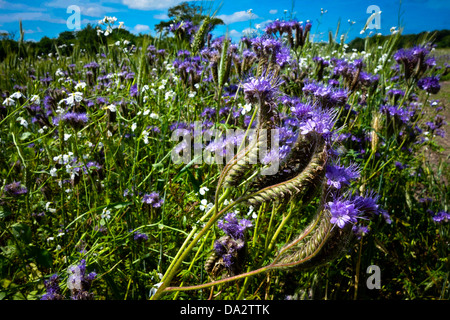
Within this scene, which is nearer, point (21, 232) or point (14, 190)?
point (21, 232)

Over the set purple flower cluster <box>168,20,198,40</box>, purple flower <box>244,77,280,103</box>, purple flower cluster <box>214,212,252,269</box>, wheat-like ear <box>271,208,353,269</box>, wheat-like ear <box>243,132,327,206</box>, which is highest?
purple flower cluster <box>168,20,198,40</box>

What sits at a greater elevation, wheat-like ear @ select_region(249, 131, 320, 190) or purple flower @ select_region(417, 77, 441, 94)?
purple flower @ select_region(417, 77, 441, 94)

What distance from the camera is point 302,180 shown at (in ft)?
2.51

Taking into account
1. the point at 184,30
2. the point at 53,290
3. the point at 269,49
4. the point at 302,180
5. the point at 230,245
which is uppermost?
the point at 184,30

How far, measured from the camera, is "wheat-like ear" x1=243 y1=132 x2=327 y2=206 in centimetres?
77

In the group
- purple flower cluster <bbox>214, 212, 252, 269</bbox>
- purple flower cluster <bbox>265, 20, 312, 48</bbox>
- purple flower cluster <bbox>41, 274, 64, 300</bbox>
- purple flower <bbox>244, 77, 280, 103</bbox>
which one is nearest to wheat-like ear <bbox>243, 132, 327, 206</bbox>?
purple flower <bbox>244, 77, 280, 103</bbox>

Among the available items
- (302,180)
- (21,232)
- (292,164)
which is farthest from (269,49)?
(21,232)

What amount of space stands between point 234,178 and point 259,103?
0.29 metres

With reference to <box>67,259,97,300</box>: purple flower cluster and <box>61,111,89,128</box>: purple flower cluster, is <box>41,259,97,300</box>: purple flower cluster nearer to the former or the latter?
<box>67,259,97,300</box>: purple flower cluster

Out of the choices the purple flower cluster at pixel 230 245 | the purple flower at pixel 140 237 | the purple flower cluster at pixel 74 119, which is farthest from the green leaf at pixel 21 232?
the purple flower cluster at pixel 230 245

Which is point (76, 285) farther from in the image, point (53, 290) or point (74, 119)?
point (74, 119)

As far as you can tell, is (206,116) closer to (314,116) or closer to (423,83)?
(314,116)

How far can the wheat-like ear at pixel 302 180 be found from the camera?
2.53 feet

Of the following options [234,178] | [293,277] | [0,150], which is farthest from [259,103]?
[0,150]
